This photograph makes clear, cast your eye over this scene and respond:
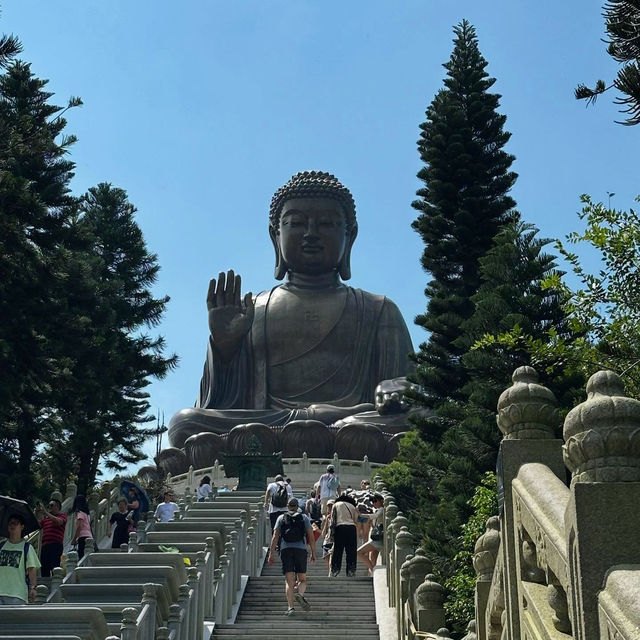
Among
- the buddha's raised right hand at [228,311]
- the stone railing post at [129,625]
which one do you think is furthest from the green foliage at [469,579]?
the buddha's raised right hand at [228,311]

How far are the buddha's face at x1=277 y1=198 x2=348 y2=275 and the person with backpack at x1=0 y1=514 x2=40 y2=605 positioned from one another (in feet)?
67.9

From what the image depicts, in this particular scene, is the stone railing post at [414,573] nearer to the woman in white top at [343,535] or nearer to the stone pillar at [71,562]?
the stone pillar at [71,562]

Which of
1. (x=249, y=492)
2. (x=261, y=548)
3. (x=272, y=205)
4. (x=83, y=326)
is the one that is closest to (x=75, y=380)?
(x=83, y=326)

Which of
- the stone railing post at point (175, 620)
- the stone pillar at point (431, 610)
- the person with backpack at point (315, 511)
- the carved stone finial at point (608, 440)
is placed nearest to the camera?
the carved stone finial at point (608, 440)

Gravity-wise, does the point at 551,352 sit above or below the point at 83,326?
below

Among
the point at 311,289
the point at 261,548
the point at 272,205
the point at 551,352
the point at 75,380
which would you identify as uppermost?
the point at 272,205

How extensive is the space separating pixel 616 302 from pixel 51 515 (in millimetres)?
5807

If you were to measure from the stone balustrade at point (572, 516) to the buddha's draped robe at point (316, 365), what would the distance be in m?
21.4

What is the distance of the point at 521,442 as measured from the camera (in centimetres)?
465

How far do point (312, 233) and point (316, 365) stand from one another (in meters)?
3.32

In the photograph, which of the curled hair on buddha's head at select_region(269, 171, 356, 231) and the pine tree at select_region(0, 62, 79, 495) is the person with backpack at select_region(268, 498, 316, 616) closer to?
the pine tree at select_region(0, 62, 79, 495)

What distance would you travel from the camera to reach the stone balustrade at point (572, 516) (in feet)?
10.2

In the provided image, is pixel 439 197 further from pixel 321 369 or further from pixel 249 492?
pixel 321 369

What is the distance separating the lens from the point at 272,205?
93.6 feet
